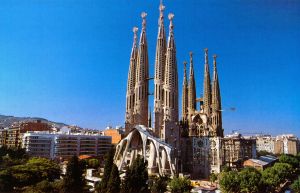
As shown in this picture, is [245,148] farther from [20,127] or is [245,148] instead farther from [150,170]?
[20,127]

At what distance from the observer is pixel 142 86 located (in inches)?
1721

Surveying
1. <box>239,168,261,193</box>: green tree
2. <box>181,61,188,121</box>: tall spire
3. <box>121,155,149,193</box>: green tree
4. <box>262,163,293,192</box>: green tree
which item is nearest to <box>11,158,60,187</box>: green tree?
<box>121,155,149,193</box>: green tree

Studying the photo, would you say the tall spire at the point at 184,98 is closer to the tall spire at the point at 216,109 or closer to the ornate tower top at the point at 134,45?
the tall spire at the point at 216,109

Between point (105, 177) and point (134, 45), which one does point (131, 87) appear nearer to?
point (134, 45)

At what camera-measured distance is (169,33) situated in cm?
4288

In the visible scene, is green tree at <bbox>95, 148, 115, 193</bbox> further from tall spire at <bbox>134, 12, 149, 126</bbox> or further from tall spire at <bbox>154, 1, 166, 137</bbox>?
tall spire at <bbox>134, 12, 149, 126</bbox>

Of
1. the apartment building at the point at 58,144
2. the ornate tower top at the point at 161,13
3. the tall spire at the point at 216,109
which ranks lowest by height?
the apartment building at the point at 58,144

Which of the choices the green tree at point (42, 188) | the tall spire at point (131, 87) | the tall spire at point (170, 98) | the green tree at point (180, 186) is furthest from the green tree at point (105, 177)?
the tall spire at point (131, 87)

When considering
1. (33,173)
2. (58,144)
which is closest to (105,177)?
(33,173)

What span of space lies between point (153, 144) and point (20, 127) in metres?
28.4

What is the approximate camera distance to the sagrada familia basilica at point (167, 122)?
37.1 meters

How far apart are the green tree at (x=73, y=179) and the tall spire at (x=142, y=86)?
20988 millimetres

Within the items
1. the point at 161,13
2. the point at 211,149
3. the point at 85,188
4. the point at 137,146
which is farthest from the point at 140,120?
the point at 85,188

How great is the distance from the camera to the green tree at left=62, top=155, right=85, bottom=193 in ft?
70.4
